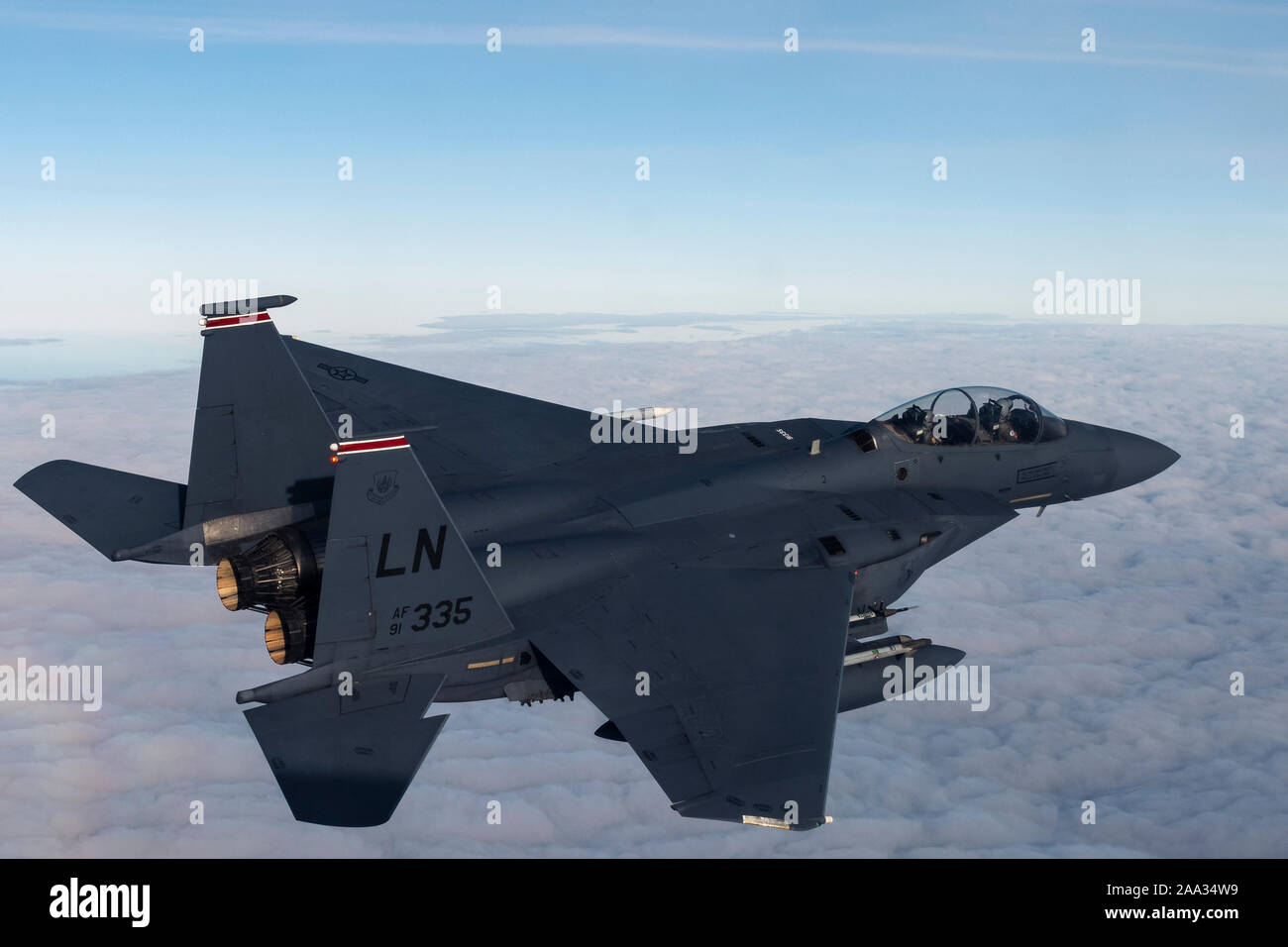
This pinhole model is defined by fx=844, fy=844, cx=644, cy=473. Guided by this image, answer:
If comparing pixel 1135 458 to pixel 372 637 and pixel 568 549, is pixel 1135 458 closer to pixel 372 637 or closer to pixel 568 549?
pixel 568 549

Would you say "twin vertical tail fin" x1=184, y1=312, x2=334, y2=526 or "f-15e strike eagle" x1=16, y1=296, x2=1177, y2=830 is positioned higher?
"twin vertical tail fin" x1=184, y1=312, x2=334, y2=526

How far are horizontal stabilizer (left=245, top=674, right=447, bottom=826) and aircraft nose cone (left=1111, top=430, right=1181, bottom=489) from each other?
47.6 ft

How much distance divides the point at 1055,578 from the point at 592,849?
49227 millimetres

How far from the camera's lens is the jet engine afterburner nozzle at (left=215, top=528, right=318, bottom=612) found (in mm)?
11461

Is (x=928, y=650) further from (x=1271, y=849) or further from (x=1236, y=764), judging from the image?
(x=1236, y=764)

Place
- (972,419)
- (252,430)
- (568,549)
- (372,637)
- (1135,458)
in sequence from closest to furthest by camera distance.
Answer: (372,637), (252,430), (568,549), (972,419), (1135,458)

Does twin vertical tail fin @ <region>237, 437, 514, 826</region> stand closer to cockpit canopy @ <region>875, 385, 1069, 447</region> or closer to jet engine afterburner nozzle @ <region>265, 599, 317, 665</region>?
jet engine afterburner nozzle @ <region>265, 599, 317, 665</region>

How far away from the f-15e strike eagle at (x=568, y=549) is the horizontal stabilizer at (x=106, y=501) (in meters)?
0.05

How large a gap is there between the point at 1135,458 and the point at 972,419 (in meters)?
4.08

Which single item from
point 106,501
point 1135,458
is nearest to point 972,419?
point 1135,458

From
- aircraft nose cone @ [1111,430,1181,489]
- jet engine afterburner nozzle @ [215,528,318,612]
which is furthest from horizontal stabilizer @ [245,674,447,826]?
aircraft nose cone @ [1111,430,1181,489]

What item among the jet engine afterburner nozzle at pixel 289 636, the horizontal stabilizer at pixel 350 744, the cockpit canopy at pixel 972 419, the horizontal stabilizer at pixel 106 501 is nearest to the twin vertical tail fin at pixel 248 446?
the horizontal stabilizer at pixel 106 501

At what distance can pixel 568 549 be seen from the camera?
13070mm

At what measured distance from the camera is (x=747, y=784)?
9.17 m
